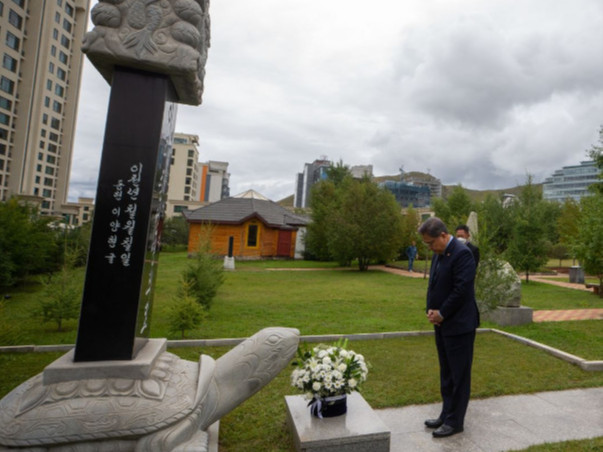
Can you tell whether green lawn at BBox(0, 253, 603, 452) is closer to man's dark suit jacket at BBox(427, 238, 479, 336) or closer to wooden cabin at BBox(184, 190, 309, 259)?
man's dark suit jacket at BBox(427, 238, 479, 336)

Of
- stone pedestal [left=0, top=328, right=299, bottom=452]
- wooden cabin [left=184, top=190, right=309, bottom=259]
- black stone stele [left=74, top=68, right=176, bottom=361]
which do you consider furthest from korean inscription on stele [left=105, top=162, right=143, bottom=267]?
wooden cabin [left=184, top=190, right=309, bottom=259]

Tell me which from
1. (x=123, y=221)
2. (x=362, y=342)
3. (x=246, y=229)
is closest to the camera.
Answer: (x=123, y=221)

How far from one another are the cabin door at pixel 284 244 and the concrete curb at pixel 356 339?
21838 millimetres

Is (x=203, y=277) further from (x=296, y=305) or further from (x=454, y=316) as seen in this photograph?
(x=454, y=316)

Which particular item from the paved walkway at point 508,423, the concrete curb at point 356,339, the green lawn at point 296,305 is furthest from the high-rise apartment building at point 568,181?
the paved walkway at point 508,423

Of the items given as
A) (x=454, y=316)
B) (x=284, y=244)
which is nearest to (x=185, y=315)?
(x=454, y=316)

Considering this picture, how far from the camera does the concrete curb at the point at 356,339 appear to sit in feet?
18.5

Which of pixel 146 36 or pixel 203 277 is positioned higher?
pixel 146 36

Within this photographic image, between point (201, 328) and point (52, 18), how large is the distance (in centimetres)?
5371

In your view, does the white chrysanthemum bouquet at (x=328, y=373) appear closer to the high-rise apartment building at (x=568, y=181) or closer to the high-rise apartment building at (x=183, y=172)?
the high-rise apartment building at (x=183, y=172)

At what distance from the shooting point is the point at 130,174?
123 inches

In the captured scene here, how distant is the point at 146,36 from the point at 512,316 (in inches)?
367

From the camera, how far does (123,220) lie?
3084mm

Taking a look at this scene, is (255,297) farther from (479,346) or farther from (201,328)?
(479,346)
